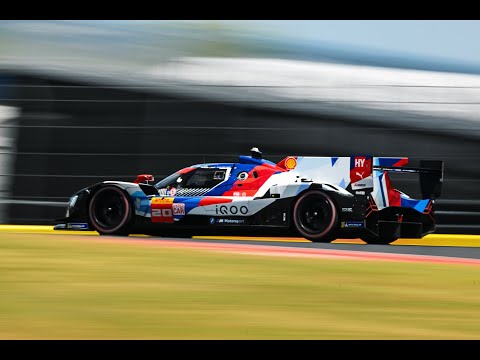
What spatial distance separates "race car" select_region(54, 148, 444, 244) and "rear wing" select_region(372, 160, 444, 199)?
1cm

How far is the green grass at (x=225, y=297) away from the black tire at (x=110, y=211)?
2.40 metres

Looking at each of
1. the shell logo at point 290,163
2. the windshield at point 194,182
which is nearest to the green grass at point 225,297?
the windshield at point 194,182

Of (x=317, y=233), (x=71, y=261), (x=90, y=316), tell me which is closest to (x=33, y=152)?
(x=317, y=233)

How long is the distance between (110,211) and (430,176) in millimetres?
4397

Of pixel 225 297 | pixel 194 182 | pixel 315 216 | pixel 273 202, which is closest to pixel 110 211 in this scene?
pixel 194 182

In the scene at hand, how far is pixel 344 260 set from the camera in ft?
30.0

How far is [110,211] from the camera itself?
12.0m

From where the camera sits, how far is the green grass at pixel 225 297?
5.20 metres

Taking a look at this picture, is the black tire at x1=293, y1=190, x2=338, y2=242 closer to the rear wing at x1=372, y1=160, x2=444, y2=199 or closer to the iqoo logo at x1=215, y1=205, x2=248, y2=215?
the iqoo logo at x1=215, y1=205, x2=248, y2=215

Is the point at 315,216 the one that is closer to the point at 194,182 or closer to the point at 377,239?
the point at 377,239

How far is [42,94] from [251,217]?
16.5 ft

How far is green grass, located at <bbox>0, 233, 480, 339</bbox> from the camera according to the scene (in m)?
5.20

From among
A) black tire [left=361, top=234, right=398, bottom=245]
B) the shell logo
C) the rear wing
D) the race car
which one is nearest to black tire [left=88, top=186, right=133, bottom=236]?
the race car

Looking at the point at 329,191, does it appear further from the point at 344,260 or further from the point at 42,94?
the point at 42,94
